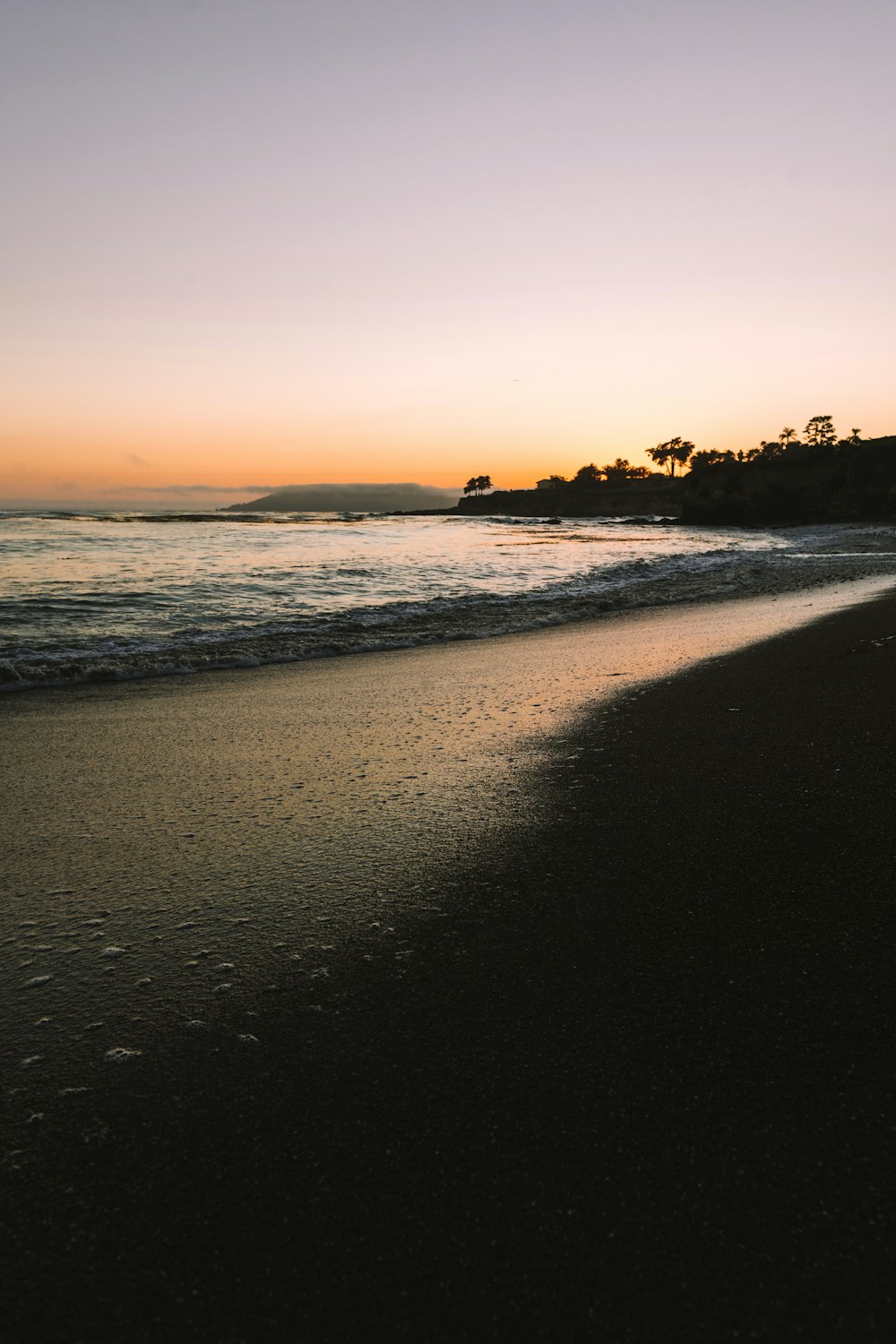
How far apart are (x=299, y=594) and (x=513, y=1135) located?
1383 centimetres

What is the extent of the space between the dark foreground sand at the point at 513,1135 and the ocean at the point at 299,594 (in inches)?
247

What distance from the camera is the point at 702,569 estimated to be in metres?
19.1

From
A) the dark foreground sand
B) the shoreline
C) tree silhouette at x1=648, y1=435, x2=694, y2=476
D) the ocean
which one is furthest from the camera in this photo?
tree silhouette at x1=648, y1=435, x2=694, y2=476

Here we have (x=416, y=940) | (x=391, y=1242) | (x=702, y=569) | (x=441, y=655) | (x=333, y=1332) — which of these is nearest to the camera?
(x=333, y=1332)

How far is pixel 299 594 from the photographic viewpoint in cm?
1459

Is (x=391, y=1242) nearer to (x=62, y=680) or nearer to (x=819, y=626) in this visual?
(x=62, y=680)

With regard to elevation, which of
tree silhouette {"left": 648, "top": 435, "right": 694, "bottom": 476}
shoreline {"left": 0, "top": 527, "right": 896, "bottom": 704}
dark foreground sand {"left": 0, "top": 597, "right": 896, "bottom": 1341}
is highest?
tree silhouette {"left": 648, "top": 435, "right": 694, "bottom": 476}

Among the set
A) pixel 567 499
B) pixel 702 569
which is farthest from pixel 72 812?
pixel 567 499

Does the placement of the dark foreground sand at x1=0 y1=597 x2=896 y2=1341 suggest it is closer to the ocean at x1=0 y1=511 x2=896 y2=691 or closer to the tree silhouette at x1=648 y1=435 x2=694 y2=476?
the ocean at x1=0 y1=511 x2=896 y2=691

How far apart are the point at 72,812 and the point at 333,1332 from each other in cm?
277

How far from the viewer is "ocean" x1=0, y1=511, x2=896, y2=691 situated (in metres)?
8.70

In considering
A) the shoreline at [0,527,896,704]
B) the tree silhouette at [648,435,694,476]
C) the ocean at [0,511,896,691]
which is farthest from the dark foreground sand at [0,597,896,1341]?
the tree silhouette at [648,435,694,476]

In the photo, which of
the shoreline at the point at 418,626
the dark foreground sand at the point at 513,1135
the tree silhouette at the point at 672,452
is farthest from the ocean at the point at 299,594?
the tree silhouette at the point at 672,452

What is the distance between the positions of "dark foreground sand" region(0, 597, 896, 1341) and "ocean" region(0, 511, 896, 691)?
6.28 metres
